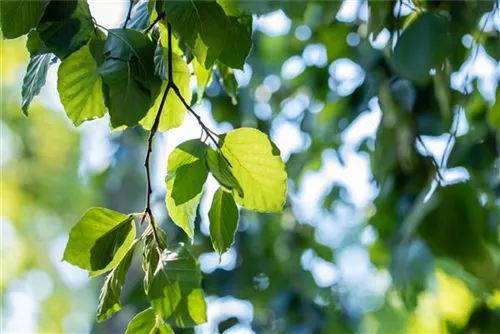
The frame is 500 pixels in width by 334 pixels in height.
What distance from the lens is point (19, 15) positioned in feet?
1.42

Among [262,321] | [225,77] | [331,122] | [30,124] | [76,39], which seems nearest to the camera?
[76,39]

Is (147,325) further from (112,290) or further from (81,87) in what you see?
(81,87)

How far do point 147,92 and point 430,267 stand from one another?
0.78 metres

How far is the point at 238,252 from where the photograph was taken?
5.70ft

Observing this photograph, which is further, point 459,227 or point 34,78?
point 459,227

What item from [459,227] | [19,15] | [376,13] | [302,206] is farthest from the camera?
[302,206]

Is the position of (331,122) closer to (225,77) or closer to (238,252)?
(238,252)

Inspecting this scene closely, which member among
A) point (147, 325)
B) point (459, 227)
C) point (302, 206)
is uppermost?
point (147, 325)

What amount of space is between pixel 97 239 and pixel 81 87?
0.28ft

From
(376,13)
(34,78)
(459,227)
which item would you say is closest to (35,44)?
(34,78)

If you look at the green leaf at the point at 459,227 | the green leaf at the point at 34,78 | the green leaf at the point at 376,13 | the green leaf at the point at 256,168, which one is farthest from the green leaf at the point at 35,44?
the green leaf at the point at 459,227

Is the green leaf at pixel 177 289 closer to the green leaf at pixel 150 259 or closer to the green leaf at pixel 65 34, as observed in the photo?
the green leaf at pixel 150 259

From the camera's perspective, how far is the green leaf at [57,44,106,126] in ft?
1.48

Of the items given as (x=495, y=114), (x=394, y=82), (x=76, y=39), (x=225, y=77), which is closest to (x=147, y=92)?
(x=76, y=39)
